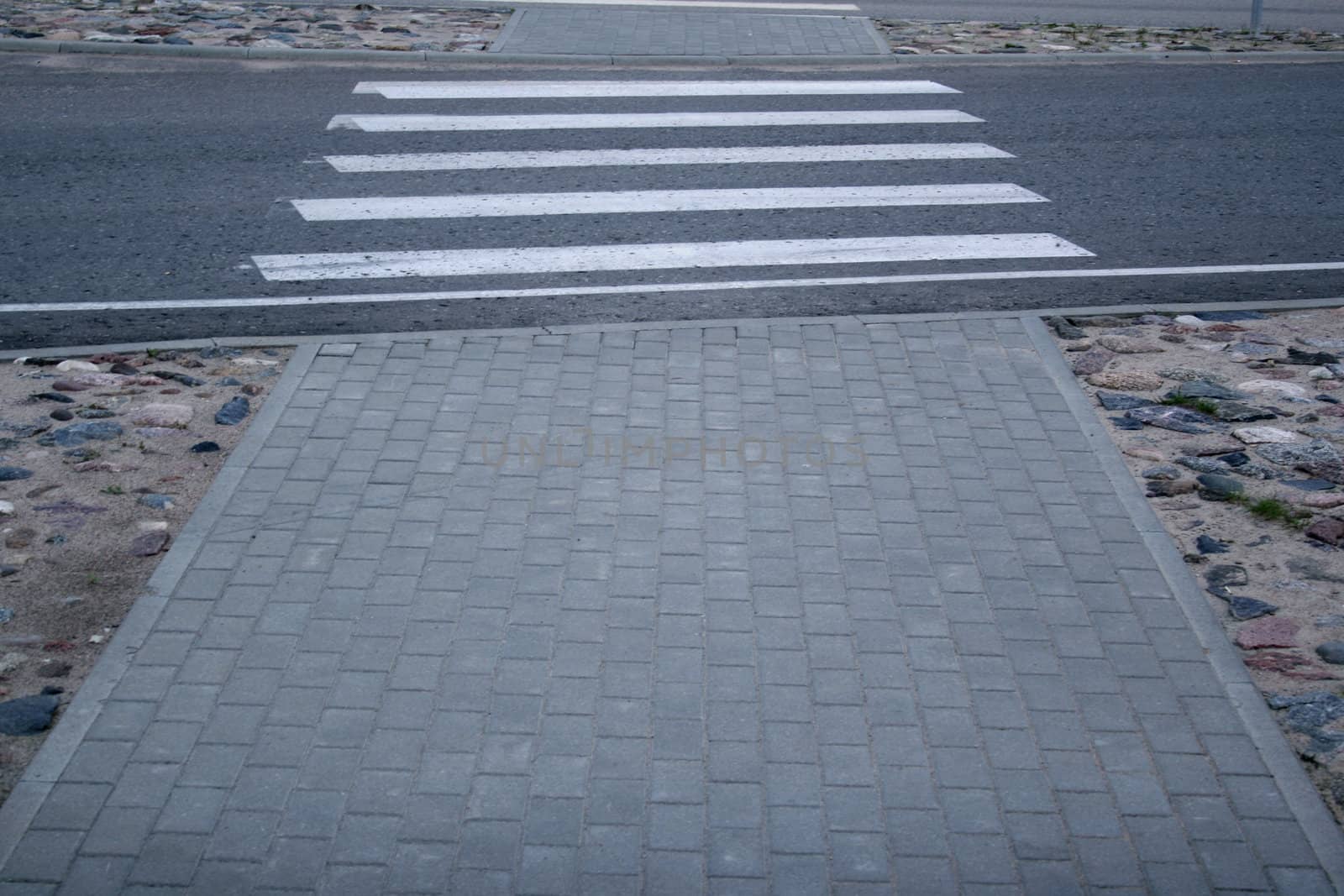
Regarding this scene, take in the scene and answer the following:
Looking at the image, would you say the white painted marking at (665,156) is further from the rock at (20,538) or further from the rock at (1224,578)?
the rock at (1224,578)

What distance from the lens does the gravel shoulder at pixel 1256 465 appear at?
535cm

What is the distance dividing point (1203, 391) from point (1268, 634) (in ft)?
8.42

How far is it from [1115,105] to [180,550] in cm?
1061

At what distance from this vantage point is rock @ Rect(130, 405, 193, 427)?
7.12 meters

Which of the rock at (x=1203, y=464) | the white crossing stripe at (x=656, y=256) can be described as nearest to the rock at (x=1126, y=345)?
the rock at (x=1203, y=464)

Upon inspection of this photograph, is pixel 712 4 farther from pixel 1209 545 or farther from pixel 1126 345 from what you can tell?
pixel 1209 545

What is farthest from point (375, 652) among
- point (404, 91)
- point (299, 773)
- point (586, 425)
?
point (404, 91)

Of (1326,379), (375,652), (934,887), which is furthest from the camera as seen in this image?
(1326,379)

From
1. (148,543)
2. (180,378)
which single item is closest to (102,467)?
(148,543)

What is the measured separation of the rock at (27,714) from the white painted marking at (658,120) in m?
7.82

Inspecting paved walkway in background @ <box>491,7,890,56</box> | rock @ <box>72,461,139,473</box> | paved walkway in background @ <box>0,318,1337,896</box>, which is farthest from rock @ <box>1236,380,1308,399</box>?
paved walkway in background @ <box>491,7,890,56</box>

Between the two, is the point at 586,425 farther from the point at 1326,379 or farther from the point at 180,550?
the point at 1326,379

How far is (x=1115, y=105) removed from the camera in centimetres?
1328

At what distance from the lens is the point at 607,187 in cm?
1079
